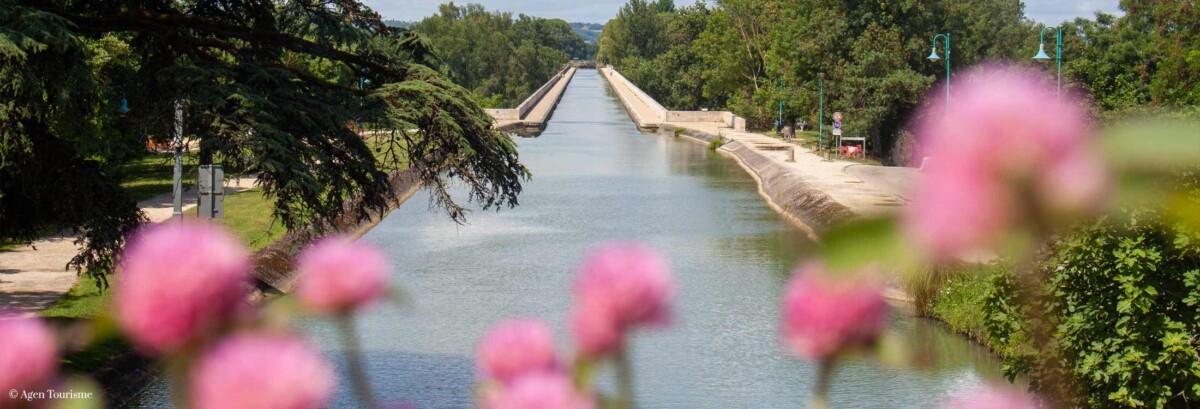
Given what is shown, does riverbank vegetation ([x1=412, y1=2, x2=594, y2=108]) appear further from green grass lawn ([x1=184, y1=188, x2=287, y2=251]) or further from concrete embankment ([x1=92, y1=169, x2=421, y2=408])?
concrete embankment ([x1=92, y1=169, x2=421, y2=408])

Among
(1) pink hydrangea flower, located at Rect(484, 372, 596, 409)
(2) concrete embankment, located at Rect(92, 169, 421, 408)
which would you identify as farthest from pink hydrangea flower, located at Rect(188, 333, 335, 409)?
(2) concrete embankment, located at Rect(92, 169, 421, 408)

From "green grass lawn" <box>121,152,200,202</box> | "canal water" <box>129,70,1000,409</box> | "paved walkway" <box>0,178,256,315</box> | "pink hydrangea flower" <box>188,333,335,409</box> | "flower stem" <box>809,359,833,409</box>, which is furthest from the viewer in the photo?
"green grass lawn" <box>121,152,200,202</box>

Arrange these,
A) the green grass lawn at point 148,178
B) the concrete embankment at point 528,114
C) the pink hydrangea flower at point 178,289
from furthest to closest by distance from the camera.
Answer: the concrete embankment at point 528,114 → the green grass lawn at point 148,178 → the pink hydrangea flower at point 178,289

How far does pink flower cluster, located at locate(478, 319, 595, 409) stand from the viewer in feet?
3.53

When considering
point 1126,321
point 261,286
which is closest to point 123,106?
point 261,286

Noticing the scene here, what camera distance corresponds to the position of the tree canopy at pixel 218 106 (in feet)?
36.9

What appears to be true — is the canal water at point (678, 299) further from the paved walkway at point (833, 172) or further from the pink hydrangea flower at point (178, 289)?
the paved walkway at point (833, 172)

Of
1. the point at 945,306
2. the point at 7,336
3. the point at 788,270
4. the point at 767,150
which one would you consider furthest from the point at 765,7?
the point at 7,336

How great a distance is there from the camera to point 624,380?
1260 mm

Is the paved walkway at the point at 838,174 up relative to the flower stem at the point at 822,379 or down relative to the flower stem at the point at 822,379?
down

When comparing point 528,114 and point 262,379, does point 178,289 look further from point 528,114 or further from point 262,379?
point 528,114

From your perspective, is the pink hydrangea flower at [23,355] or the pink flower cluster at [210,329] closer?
the pink flower cluster at [210,329]

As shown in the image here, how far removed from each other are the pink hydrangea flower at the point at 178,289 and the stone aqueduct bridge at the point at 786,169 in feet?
1.66

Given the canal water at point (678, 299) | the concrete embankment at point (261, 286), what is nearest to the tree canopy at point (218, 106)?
the concrete embankment at point (261, 286)
